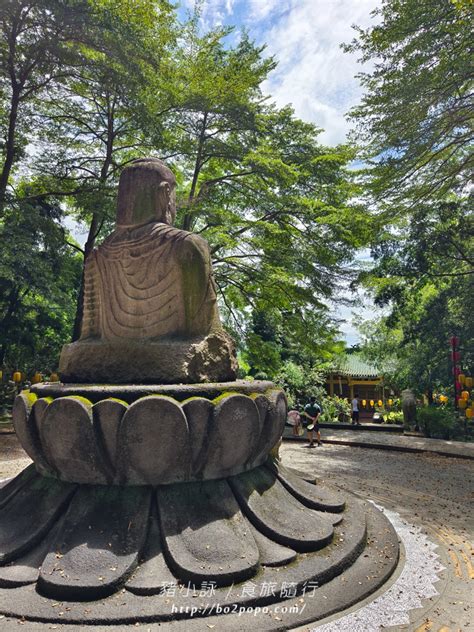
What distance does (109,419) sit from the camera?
298cm

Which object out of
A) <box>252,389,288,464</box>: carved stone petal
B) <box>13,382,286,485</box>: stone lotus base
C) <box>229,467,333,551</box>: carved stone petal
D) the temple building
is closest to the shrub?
<box>229,467,333,551</box>: carved stone petal

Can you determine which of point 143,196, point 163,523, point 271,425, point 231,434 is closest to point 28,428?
point 163,523

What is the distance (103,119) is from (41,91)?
7.46 feet

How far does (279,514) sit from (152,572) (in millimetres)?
1106

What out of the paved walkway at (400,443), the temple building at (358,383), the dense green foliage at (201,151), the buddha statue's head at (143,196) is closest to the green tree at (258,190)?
the dense green foliage at (201,151)

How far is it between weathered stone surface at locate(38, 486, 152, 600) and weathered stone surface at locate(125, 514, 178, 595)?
54 millimetres

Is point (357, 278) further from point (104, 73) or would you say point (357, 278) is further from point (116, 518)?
point (116, 518)

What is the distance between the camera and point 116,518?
116 inches

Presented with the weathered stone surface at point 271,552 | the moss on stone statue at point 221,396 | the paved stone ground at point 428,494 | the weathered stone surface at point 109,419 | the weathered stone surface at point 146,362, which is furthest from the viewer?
the weathered stone surface at point 146,362

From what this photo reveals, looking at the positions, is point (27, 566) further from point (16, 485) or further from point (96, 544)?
point (16, 485)

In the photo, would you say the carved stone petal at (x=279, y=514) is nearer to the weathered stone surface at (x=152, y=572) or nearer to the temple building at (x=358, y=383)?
the weathered stone surface at (x=152, y=572)

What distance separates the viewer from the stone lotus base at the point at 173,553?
2.46 m

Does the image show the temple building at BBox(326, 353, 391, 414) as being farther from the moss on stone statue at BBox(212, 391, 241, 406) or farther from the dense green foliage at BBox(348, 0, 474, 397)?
the moss on stone statue at BBox(212, 391, 241, 406)

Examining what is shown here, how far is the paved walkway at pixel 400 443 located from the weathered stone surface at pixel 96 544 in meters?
8.08
